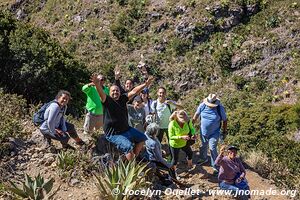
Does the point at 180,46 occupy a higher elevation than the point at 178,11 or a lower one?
lower

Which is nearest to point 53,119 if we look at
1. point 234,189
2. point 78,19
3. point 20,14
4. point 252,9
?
point 234,189

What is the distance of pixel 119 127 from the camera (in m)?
6.65

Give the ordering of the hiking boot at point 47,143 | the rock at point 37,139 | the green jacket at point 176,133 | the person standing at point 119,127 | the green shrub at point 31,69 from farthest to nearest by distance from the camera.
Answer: the green shrub at point 31,69
the rock at point 37,139
the hiking boot at point 47,143
the green jacket at point 176,133
the person standing at point 119,127

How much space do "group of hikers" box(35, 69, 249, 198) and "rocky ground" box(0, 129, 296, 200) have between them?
22 cm

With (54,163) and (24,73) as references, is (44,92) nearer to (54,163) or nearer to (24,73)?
(24,73)

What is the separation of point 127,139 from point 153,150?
0.55 m

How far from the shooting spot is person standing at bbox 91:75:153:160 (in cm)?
652

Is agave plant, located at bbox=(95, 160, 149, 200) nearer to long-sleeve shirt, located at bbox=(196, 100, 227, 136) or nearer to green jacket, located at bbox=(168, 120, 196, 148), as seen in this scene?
green jacket, located at bbox=(168, 120, 196, 148)

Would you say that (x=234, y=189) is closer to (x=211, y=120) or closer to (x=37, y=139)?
(x=211, y=120)

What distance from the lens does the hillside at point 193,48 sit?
60.2 ft

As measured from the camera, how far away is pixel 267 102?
77.9 ft

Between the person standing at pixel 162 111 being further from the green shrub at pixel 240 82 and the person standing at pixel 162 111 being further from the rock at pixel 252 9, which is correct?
the rock at pixel 252 9

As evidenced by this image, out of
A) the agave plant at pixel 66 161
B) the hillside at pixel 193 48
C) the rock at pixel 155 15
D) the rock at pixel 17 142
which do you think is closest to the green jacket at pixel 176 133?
the agave plant at pixel 66 161

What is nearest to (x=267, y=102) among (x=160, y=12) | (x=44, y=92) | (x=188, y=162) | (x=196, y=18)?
(x=196, y=18)
